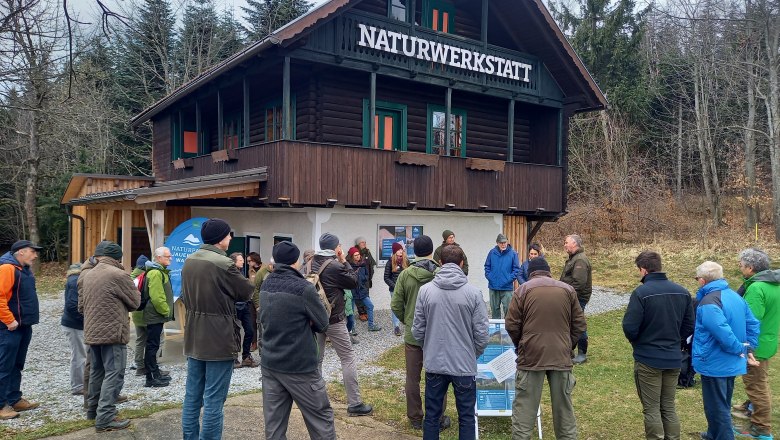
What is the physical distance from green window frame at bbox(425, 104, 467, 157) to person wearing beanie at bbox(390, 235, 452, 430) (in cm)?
868

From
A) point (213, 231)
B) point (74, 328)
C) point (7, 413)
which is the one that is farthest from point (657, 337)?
point (7, 413)

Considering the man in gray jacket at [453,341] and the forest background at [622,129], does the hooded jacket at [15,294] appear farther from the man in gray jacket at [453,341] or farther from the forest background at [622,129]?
the forest background at [622,129]

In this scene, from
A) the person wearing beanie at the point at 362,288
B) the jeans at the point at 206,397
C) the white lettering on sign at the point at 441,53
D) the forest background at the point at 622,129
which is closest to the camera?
the jeans at the point at 206,397

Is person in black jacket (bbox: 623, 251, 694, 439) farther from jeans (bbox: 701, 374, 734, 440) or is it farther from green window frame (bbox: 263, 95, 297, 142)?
green window frame (bbox: 263, 95, 297, 142)

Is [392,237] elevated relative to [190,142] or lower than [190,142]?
lower

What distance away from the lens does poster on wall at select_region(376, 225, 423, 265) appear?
13.3 metres

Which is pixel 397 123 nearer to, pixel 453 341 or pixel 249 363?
pixel 249 363

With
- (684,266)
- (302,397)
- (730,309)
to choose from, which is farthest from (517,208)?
(302,397)

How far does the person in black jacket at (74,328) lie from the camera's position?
651 centimetres

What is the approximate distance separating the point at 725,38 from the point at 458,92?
657 inches

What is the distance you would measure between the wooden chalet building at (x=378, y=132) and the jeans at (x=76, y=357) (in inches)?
144

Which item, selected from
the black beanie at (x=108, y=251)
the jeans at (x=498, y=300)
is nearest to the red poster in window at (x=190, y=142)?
the jeans at (x=498, y=300)

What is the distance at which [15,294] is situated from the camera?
19.5 feet

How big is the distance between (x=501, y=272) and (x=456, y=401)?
574 cm
